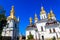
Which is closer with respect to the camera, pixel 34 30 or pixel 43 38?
pixel 43 38

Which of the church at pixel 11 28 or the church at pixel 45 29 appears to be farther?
the church at pixel 11 28

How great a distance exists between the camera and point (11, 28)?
38.5 m

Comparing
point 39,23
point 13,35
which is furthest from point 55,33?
point 13,35

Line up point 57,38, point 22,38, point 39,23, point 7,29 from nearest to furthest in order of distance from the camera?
point 57,38
point 7,29
point 39,23
point 22,38

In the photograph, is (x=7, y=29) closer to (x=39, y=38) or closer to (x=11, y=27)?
(x=11, y=27)

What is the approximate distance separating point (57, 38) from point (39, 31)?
6.50 meters

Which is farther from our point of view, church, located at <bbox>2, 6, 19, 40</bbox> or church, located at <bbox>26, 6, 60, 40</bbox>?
church, located at <bbox>2, 6, 19, 40</bbox>

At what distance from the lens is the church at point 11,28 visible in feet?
123

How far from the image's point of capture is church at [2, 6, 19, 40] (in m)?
37.6

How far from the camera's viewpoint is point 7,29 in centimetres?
3859

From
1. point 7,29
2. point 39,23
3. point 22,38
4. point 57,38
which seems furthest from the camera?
point 22,38

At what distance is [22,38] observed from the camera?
45906 millimetres

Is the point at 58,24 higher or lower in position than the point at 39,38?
higher

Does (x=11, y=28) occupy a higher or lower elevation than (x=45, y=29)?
higher
